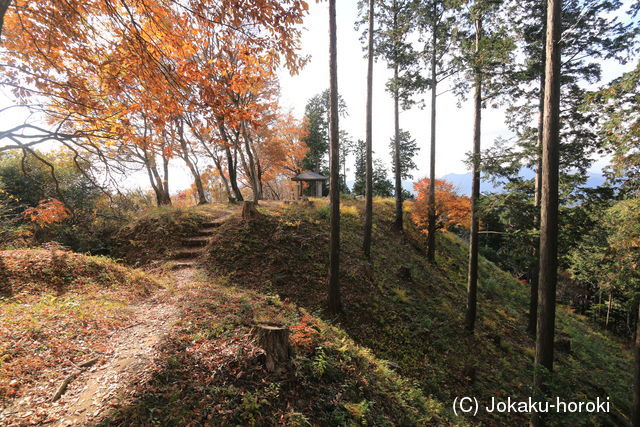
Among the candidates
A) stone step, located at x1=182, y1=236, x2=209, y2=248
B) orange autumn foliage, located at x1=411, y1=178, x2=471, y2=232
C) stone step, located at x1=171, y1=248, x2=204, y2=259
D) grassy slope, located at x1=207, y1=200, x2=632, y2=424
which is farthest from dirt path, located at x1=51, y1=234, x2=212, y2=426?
orange autumn foliage, located at x1=411, y1=178, x2=471, y2=232

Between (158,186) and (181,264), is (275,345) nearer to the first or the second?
(181,264)

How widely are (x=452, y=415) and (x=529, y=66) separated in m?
12.2

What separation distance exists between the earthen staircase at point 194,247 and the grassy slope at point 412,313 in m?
0.61

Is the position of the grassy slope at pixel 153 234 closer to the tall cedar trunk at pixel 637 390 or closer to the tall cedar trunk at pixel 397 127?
the tall cedar trunk at pixel 397 127

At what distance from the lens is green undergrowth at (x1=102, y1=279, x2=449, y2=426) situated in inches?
105

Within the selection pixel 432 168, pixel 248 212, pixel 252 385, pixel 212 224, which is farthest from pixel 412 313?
pixel 212 224

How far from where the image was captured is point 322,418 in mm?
3037

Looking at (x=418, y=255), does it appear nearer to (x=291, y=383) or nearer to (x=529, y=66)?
(x=529, y=66)

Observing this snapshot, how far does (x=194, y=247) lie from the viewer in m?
9.24

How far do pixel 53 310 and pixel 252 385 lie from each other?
4.03 metres

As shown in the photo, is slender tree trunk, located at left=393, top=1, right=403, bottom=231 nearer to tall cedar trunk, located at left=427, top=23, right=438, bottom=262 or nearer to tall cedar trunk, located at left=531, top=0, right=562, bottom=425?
tall cedar trunk, located at left=427, top=23, right=438, bottom=262

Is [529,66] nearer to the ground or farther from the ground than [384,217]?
farther from the ground

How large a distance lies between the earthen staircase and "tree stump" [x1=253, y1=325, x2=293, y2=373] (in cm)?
559

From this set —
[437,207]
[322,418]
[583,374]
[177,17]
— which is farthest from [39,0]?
[583,374]
